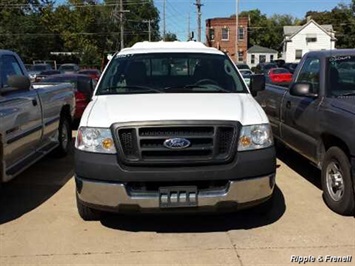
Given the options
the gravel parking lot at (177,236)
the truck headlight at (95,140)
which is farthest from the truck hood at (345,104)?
the truck headlight at (95,140)

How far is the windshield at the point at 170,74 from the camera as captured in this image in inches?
230

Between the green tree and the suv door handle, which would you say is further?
the green tree

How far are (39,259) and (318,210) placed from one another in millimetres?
3081

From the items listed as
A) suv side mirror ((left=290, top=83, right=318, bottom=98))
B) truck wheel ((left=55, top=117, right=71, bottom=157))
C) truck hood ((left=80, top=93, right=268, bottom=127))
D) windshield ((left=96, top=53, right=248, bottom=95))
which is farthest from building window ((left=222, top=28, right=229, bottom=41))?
truck hood ((left=80, top=93, right=268, bottom=127))

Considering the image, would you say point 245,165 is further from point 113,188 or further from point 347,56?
point 347,56

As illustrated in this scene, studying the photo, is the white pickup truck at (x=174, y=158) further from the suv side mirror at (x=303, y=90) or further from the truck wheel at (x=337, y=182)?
the suv side mirror at (x=303, y=90)

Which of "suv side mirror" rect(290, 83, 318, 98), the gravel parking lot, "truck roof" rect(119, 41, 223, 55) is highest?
"truck roof" rect(119, 41, 223, 55)

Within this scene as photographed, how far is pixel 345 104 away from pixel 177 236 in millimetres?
2327

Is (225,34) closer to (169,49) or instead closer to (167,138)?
(169,49)

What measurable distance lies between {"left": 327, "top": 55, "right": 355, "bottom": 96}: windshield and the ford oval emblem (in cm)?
237

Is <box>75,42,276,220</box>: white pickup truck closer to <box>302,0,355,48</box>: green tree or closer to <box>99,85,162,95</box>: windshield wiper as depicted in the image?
<box>99,85,162,95</box>: windshield wiper

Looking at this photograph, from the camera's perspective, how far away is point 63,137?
8.90 m

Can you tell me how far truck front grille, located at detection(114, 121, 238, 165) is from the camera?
4.59 metres

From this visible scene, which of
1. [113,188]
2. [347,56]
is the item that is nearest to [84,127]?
[113,188]
